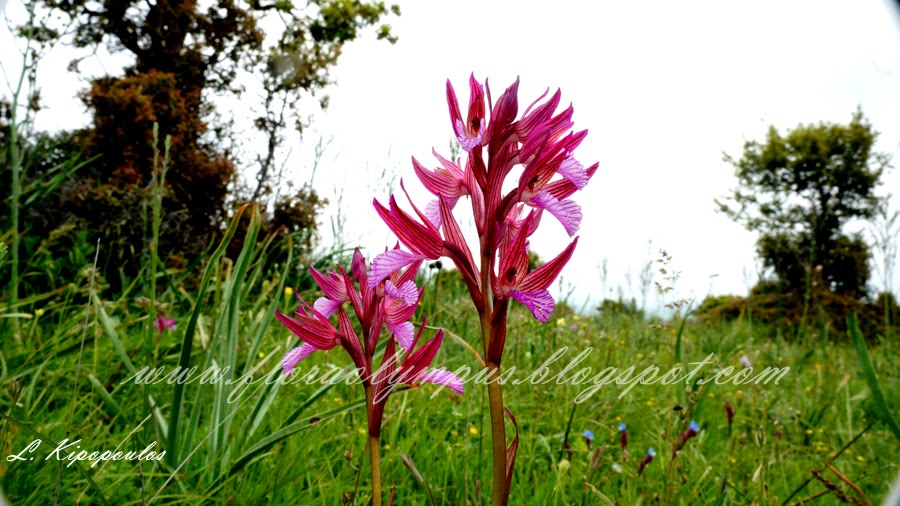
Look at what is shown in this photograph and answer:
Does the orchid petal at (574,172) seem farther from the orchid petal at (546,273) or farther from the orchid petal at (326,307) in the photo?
the orchid petal at (326,307)

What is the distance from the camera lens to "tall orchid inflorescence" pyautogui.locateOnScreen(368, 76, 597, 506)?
2.48ft

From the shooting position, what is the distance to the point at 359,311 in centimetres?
92

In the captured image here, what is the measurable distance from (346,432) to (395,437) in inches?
11.0

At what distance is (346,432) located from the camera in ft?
8.04

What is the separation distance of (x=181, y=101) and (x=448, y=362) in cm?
485

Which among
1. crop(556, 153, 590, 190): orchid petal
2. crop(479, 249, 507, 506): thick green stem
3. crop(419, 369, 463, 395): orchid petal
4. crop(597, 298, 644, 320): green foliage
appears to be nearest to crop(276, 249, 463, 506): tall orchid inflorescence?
crop(419, 369, 463, 395): orchid petal

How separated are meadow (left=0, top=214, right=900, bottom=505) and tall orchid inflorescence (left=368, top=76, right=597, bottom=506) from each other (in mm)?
200

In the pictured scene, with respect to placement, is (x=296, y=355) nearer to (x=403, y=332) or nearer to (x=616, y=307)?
(x=403, y=332)

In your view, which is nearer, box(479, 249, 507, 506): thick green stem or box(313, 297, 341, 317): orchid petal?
box(479, 249, 507, 506): thick green stem

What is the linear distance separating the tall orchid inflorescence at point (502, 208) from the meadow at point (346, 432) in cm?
20

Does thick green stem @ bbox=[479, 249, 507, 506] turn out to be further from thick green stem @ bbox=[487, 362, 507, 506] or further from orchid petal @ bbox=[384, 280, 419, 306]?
orchid petal @ bbox=[384, 280, 419, 306]

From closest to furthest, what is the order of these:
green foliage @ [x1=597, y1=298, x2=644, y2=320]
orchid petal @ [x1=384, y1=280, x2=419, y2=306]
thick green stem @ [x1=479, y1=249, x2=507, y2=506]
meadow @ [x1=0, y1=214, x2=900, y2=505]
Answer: thick green stem @ [x1=479, y1=249, x2=507, y2=506] < orchid petal @ [x1=384, y1=280, x2=419, y2=306] < meadow @ [x1=0, y1=214, x2=900, y2=505] < green foliage @ [x1=597, y1=298, x2=644, y2=320]

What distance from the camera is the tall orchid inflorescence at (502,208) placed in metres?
0.76

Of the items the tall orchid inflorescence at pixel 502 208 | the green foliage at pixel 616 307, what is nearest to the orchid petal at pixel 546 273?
the tall orchid inflorescence at pixel 502 208
